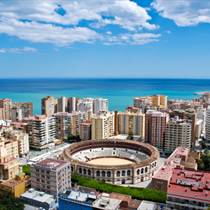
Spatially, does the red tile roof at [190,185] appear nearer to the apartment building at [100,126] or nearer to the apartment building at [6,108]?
the apartment building at [100,126]

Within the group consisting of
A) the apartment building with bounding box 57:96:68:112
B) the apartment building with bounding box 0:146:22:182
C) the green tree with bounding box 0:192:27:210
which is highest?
the apartment building with bounding box 57:96:68:112

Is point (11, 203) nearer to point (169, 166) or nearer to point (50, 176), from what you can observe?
point (50, 176)

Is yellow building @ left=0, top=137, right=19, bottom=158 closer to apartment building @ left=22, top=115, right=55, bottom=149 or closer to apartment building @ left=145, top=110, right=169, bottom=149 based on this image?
apartment building @ left=22, top=115, right=55, bottom=149

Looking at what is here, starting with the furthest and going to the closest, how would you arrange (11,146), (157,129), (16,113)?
(16,113)
(157,129)
(11,146)

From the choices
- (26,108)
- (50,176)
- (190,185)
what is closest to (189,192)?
(190,185)

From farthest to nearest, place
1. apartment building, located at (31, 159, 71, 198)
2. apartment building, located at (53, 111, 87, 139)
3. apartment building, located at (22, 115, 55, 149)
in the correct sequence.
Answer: apartment building, located at (53, 111, 87, 139), apartment building, located at (22, 115, 55, 149), apartment building, located at (31, 159, 71, 198)

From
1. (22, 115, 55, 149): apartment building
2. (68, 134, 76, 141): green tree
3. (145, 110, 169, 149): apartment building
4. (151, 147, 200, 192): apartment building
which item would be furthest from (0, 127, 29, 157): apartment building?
(151, 147, 200, 192): apartment building
